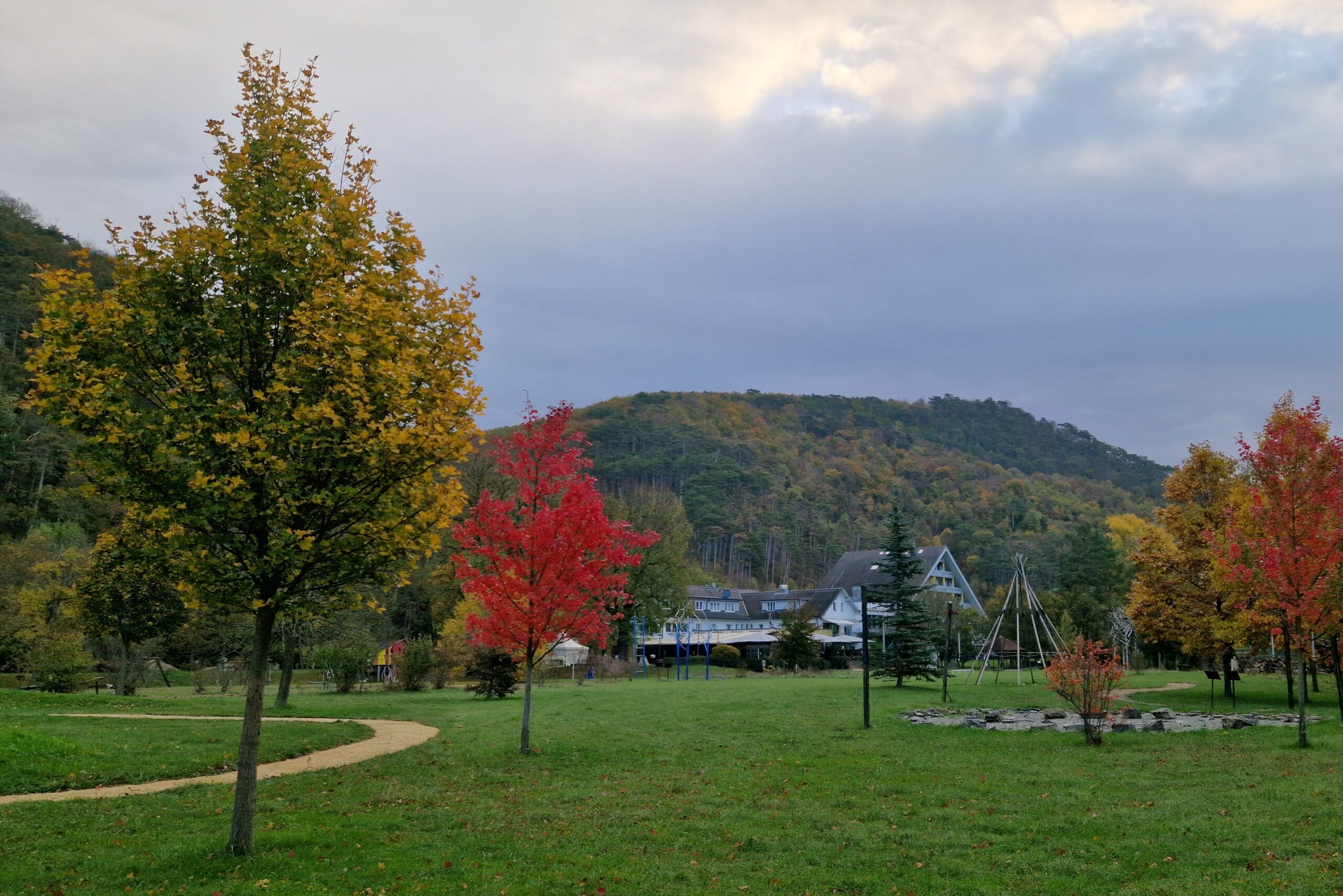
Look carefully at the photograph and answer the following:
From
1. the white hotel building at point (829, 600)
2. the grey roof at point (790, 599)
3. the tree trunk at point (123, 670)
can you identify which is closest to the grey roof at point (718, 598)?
the white hotel building at point (829, 600)

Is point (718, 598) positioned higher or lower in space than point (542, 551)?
lower

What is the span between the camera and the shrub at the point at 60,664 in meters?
25.8

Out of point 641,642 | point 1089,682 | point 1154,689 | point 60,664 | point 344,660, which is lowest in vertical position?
point 1154,689

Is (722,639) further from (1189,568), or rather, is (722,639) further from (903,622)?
(1189,568)

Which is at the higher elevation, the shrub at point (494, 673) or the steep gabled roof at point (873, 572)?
the steep gabled roof at point (873, 572)

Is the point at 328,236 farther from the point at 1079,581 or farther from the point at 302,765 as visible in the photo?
the point at 1079,581

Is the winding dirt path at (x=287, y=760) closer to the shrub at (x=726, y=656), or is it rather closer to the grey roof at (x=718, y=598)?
the shrub at (x=726, y=656)

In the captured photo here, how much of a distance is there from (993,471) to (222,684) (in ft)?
387

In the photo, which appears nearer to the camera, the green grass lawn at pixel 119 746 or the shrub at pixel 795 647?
the green grass lawn at pixel 119 746

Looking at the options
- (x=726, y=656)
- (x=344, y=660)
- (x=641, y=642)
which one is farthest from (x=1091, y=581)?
(x=344, y=660)

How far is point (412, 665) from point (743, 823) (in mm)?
27041

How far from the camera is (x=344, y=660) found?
107 ft

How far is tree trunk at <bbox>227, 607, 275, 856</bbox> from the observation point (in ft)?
26.1

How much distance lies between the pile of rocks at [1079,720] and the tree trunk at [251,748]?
16082 millimetres
